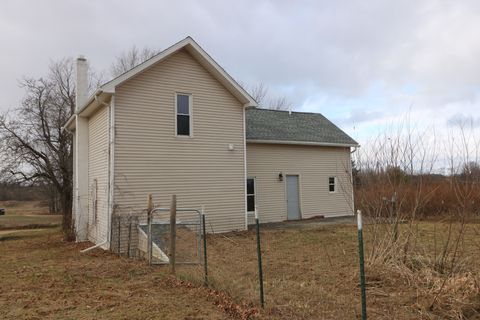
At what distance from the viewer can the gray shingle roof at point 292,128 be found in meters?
17.6

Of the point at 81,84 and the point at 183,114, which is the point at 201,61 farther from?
the point at 81,84

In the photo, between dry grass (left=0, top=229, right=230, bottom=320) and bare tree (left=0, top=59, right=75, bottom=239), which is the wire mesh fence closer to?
dry grass (left=0, top=229, right=230, bottom=320)

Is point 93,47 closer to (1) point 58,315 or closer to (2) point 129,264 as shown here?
(2) point 129,264

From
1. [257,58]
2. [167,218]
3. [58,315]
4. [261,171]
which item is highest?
[257,58]

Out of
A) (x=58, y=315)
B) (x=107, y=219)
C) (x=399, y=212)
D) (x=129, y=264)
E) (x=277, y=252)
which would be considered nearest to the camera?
(x=58, y=315)

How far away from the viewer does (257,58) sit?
24391mm

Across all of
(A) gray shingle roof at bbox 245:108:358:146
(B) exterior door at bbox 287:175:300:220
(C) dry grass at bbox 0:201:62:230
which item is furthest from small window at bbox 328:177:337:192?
(C) dry grass at bbox 0:201:62:230

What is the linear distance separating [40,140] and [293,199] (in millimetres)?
17855

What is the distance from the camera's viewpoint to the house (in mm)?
12258

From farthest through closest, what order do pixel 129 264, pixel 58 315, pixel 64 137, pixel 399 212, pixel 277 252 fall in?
pixel 64 137 → pixel 277 252 → pixel 129 264 → pixel 399 212 → pixel 58 315

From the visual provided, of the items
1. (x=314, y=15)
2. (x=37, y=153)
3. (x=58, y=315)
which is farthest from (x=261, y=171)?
(x=37, y=153)

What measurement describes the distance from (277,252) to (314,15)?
7.37 m

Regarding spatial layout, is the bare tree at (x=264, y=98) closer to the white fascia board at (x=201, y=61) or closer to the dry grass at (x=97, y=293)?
the white fascia board at (x=201, y=61)

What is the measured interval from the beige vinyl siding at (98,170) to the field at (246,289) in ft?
10.2
